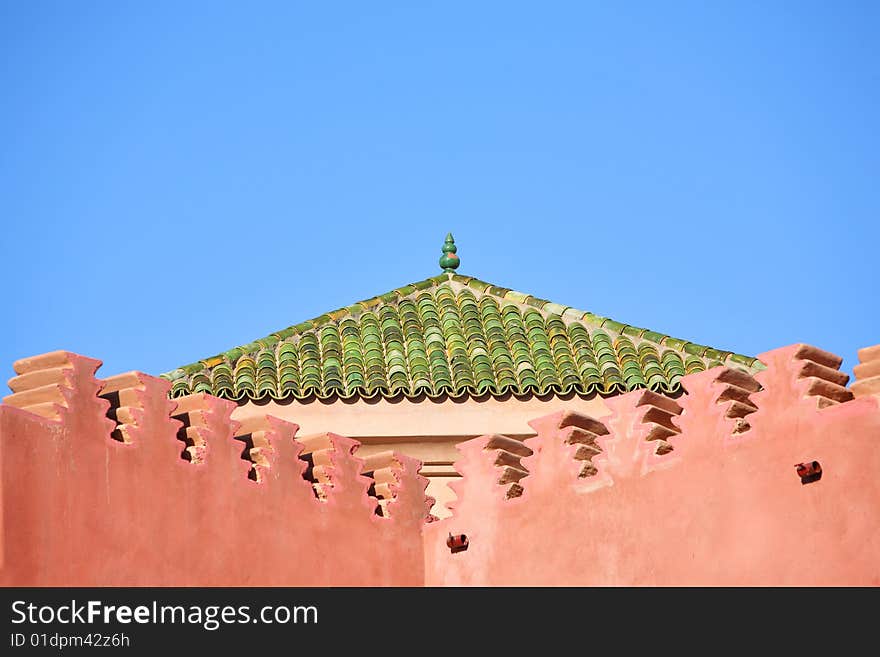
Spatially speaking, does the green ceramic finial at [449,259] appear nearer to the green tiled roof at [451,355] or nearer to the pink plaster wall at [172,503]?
the green tiled roof at [451,355]

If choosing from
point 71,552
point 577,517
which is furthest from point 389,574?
point 71,552

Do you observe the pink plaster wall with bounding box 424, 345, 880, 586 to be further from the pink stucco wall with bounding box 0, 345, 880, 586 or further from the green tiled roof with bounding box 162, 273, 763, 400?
the green tiled roof with bounding box 162, 273, 763, 400

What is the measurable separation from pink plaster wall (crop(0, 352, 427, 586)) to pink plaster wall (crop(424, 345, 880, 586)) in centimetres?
73

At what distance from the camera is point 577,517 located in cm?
1477

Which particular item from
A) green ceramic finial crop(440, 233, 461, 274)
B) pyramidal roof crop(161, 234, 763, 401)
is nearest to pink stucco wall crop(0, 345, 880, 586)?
pyramidal roof crop(161, 234, 763, 401)

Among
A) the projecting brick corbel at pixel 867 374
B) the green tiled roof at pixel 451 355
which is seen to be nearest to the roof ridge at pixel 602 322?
the green tiled roof at pixel 451 355

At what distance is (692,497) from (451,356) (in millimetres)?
4317

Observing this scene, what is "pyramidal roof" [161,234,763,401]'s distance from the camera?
17328 millimetres

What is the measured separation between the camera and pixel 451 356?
17875 millimetres

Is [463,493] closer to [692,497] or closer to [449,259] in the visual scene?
[692,497]

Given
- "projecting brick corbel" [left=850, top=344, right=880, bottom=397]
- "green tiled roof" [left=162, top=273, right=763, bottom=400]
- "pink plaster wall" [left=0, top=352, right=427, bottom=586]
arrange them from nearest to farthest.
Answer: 1. "projecting brick corbel" [left=850, top=344, right=880, bottom=397]
2. "pink plaster wall" [left=0, top=352, right=427, bottom=586]
3. "green tiled roof" [left=162, top=273, right=763, bottom=400]
